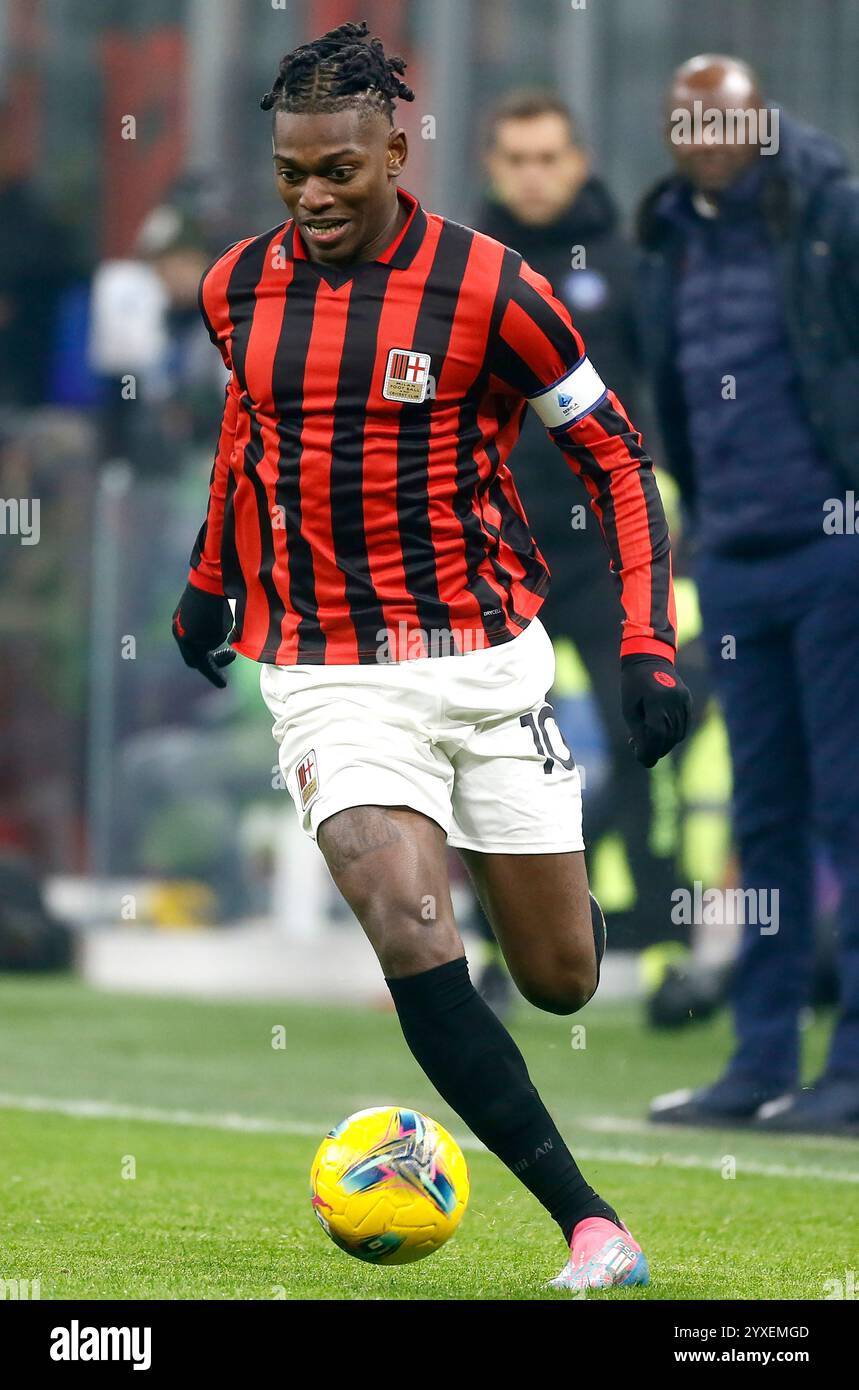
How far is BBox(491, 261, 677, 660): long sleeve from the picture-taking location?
4.24 meters

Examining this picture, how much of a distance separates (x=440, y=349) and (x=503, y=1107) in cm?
127

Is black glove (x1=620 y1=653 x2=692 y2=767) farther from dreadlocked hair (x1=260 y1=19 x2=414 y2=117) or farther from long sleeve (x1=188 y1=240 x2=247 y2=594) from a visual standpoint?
dreadlocked hair (x1=260 y1=19 x2=414 y2=117)

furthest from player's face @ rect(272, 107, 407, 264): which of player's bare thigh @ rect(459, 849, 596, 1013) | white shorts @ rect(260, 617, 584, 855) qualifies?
player's bare thigh @ rect(459, 849, 596, 1013)

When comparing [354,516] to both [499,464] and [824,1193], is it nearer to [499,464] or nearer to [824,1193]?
[499,464]

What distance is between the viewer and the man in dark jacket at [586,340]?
759 cm

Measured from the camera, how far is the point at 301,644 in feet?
14.0

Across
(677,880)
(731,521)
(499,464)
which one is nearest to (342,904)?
(677,880)

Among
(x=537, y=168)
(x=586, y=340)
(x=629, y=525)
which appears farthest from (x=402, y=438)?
(x=537, y=168)

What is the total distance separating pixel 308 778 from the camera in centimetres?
418

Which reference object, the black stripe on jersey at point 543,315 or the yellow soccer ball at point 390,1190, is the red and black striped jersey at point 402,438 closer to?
the black stripe on jersey at point 543,315

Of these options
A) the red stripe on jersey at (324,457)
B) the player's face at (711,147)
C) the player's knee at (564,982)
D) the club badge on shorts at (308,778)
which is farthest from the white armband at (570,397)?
the player's face at (711,147)

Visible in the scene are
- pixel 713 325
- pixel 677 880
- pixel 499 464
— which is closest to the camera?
pixel 499 464

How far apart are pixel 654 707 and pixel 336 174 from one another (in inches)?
40.8

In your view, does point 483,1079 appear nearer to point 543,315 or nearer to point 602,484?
point 602,484
